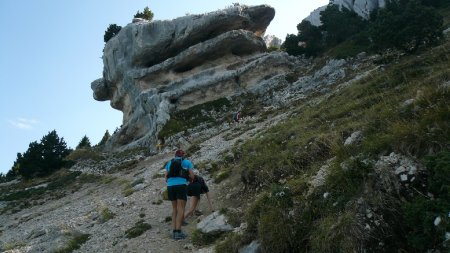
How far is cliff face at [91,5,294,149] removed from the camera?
5359 cm

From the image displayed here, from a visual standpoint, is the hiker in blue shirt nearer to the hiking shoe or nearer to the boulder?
the hiking shoe

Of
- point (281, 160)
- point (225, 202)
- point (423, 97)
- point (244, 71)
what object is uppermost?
point (244, 71)

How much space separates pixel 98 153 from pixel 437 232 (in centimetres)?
5742

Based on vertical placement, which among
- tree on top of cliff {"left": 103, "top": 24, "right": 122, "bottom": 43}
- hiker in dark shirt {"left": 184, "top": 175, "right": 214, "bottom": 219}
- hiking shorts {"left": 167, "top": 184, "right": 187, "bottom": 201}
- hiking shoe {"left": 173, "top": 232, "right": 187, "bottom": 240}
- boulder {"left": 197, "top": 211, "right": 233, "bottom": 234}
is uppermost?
tree on top of cliff {"left": 103, "top": 24, "right": 122, "bottom": 43}

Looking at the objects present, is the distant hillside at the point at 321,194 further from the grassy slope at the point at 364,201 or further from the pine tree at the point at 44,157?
the pine tree at the point at 44,157

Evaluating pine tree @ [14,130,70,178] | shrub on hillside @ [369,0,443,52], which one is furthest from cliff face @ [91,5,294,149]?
shrub on hillside @ [369,0,443,52]

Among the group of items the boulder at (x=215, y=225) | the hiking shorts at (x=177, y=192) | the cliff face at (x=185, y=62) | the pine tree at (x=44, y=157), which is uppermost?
the cliff face at (x=185, y=62)

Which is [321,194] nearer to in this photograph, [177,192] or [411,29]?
[177,192]

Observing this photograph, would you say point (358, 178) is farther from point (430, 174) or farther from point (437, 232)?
point (437, 232)

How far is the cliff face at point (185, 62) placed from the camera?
53594 mm

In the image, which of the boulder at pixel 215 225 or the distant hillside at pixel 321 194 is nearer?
the distant hillside at pixel 321 194

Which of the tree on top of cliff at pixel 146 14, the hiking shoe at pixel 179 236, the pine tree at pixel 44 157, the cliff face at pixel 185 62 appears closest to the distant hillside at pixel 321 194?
the hiking shoe at pixel 179 236

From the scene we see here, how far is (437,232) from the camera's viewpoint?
21.9 feet

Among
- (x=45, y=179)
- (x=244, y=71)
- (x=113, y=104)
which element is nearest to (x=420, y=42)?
(x=244, y=71)
